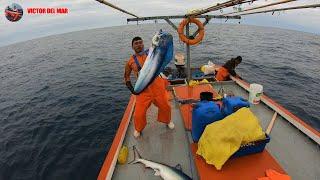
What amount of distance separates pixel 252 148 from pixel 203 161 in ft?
3.12

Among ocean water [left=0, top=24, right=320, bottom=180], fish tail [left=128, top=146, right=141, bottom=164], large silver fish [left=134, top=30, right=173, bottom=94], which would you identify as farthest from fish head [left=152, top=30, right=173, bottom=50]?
ocean water [left=0, top=24, right=320, bottom=180]

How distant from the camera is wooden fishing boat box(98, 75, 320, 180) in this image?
160 inches

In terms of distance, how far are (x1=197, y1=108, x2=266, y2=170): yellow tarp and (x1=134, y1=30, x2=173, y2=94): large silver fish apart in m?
1.49

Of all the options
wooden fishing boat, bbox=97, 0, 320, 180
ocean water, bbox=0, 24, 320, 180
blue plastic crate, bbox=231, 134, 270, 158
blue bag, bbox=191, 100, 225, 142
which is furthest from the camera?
ocean water, bbox=0, 24, 320, 180

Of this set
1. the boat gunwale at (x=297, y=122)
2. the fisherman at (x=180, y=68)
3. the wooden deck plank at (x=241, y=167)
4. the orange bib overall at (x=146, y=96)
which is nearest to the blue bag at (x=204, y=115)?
the wooden deck plank at (x=241, y=167)

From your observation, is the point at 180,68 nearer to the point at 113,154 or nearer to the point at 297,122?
the point at 297,122

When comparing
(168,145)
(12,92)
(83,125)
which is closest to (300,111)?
(168,145)

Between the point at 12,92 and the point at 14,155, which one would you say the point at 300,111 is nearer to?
the point at 14,155

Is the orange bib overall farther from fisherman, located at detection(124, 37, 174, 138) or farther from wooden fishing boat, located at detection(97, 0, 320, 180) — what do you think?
wooden fishing boat, located at detection(97, 0, 320, 180)

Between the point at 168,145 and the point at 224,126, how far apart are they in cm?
161

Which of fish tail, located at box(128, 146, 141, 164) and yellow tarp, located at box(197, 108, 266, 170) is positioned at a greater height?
yellow tarp, located at box(197, 108, 266, 170)

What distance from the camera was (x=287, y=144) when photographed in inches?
198

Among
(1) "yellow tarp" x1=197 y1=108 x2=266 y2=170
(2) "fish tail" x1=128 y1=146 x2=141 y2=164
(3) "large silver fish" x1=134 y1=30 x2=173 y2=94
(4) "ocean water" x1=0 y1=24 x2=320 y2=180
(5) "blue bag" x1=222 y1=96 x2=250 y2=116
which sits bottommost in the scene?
(4) "ocean water" x1=0 y1=24 x2=320 y2=180

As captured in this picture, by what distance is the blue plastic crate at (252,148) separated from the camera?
4.18 meters
